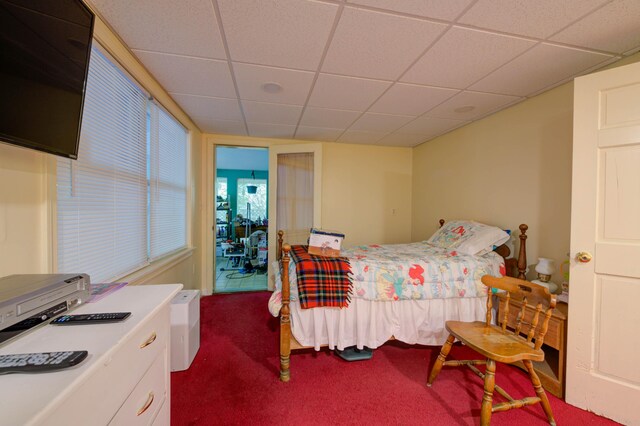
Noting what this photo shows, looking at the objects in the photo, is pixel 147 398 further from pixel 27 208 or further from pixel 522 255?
pixel 522 255

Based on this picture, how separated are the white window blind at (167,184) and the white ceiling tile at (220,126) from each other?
24cm

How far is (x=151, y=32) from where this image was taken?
146 cm

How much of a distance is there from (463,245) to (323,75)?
198 centimetres

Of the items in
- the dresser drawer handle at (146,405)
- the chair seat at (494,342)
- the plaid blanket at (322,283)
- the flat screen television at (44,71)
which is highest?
the flat screen television at (44,71)

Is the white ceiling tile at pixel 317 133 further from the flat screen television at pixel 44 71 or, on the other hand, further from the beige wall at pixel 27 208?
the flat screen television at pixel 44 71

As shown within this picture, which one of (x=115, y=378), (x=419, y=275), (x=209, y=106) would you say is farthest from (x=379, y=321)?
(x=209, y=106)

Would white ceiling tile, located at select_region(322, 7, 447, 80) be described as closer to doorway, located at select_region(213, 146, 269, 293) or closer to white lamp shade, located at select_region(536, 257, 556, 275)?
white lamp shade, located at select_region(536, 257, 556, 275)

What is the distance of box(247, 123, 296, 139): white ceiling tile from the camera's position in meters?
3.06

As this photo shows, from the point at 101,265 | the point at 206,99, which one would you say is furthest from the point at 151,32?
the point at 101,265

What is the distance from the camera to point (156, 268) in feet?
6.88

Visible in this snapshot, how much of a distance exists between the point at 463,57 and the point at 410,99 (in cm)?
66

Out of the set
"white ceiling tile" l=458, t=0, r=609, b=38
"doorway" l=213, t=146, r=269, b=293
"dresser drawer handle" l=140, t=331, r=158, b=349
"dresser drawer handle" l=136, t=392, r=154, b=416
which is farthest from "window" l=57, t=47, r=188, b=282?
"white ceiling tile" l=458, t=0, r=609, b=38

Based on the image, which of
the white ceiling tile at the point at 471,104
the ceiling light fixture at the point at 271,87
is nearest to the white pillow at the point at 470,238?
the white ceiling tile at the point at 471,104

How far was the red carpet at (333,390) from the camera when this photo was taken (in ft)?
4.75
